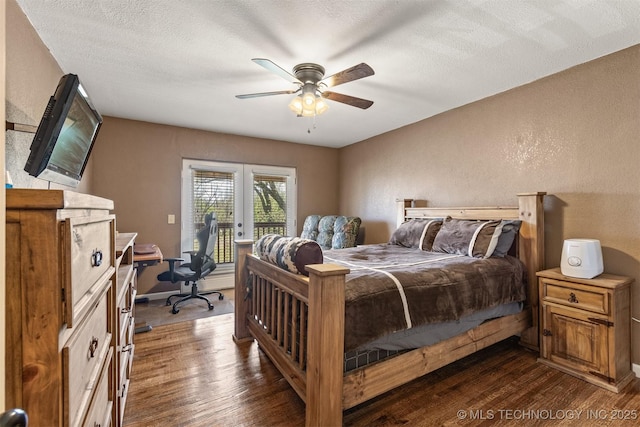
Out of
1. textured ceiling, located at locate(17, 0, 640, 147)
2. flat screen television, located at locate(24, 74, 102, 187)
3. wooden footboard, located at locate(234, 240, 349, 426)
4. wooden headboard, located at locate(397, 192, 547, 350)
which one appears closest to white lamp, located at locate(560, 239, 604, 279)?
wooden headboard, located at locate(397, 192, 547, 350)

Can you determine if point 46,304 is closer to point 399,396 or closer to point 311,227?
point 399,396

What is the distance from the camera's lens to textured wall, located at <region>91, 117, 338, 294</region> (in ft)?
12.6

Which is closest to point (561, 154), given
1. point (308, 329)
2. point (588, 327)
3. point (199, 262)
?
point (588, 327)

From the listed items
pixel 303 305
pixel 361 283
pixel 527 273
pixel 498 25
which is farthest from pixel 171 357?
pixel 498 25

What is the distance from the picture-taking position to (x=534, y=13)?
5.99ft

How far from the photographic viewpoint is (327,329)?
1471 mm

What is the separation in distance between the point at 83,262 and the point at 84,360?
11.7 inches

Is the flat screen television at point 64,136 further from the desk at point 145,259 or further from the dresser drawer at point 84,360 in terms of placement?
the desk at point 145,259

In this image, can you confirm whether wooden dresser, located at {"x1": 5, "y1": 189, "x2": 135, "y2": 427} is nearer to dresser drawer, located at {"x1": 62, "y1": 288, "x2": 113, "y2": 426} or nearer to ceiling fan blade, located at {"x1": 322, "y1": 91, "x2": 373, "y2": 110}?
dresser drawer, located at {"x1": 62, "y1": 288, "x2": 113, "y2": 426}

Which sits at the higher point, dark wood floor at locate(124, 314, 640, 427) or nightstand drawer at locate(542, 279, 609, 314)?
nightstand drawer at locate(542, 279, 609, 314)

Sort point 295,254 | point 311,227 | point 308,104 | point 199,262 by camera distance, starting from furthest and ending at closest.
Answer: point 311,227 → point 199,262 → point 308,104 → point 295,254

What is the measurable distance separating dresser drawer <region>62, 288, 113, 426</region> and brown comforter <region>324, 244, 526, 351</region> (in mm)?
1050

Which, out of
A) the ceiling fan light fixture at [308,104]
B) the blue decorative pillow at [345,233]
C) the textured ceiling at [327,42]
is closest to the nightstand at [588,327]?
the textured ceiling at [327,42]

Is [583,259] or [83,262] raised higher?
[83,262]
